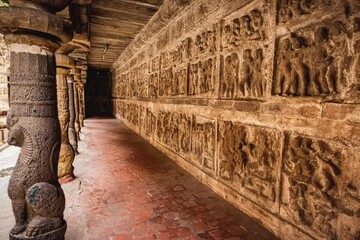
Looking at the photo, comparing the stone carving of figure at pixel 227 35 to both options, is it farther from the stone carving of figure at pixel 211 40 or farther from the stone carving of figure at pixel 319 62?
the stone carving of figure at pixel 319 62

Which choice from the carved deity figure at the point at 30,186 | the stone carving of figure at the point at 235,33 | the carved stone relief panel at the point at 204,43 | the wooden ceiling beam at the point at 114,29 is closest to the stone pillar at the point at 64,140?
the carved deity figure at the point at 30,186

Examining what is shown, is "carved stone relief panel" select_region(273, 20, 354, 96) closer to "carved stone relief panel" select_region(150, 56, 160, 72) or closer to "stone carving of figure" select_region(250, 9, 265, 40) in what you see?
"stone carving of figure" select_region(250, 9, 265, 40)

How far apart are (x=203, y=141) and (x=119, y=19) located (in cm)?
462

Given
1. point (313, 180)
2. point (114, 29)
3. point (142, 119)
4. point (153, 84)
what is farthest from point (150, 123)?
point (313, 180)

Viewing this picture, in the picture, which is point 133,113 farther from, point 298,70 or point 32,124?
point 298,70

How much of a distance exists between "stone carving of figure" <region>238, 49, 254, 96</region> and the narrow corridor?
180cm

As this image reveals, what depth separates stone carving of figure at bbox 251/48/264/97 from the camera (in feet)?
9.06

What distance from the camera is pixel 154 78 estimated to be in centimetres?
694

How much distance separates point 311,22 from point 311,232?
212cm

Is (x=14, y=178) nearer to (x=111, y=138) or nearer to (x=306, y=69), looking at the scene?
(x=306, y=69)

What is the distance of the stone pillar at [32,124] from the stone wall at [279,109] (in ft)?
7.60

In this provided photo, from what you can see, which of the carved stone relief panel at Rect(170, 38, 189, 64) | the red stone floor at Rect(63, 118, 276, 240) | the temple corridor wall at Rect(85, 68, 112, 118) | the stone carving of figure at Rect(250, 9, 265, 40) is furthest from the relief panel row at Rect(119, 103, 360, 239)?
the temple corridor wall at Rect(85, 68, 112, 118)

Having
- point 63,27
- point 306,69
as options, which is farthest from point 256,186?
point 63,27

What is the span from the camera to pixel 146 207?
3123 mm
